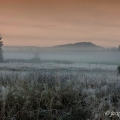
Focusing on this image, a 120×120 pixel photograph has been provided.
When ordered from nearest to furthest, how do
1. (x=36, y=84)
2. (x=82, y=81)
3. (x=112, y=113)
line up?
1. (x=112, y=113)
2. (x=36, y=84)
3. (x=82, y=81)

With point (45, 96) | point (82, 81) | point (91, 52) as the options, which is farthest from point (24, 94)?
point (91, 52)

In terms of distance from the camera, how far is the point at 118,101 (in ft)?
32.3

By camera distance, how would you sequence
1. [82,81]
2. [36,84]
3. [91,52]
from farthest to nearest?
[91,52] < [82,81] < [36,84]

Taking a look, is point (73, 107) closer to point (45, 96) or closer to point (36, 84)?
point (45, 96)

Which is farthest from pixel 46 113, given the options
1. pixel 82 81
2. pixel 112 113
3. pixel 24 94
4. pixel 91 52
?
pixel 91 52

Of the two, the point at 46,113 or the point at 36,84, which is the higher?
the point at 36,84

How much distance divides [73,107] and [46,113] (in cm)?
104

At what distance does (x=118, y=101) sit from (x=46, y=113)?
8.36 feet

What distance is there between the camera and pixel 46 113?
28.9 ft

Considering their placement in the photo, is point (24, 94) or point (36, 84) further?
point (36, 84)

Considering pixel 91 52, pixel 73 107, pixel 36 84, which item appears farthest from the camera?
pixel 91 52

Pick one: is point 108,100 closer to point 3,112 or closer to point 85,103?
point 85,103

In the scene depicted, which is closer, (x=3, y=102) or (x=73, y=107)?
(x=3, y=102)

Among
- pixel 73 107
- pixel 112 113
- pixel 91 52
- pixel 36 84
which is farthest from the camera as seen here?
pixel 91 52
